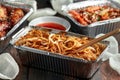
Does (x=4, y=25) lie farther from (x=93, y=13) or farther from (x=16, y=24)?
(x=93, y=13)

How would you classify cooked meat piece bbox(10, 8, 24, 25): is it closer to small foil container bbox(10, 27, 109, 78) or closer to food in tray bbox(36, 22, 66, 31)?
food in tray bbox(36, 22, 66, 31)

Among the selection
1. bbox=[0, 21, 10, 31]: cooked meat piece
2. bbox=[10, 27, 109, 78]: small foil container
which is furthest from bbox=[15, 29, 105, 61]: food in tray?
bbox=[0, 21, 10, 31]: cooked meat piece

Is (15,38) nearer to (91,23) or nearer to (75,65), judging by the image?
(75,65)

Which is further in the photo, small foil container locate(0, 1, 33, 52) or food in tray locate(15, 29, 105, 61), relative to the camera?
small foil container locate(0, 1, 33, 52)

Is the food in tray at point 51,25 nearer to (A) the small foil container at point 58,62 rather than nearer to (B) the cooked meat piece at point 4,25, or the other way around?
(B) the cooked meat piece at point 4,25

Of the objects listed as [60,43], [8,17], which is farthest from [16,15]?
[60,43]

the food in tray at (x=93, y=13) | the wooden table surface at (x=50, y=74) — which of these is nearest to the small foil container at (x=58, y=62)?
the wooden table surface at (x=50, y=74)
